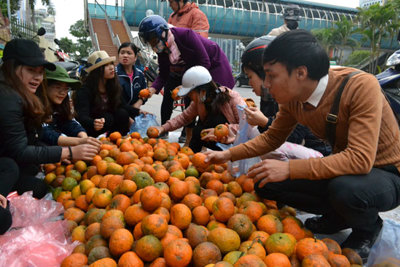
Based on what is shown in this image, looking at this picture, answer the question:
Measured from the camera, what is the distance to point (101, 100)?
4707mm

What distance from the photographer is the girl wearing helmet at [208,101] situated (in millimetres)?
3652

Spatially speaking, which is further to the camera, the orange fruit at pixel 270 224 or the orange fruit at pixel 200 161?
the orange fruit at pixel 200 161

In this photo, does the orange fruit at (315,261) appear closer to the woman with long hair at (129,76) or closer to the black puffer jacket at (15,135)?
the black puffer jacket at (15,135)

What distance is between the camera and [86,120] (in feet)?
14.4

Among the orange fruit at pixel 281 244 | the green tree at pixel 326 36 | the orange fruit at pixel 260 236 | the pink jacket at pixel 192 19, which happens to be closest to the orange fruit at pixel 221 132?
the orange fruit at pixel 260 236

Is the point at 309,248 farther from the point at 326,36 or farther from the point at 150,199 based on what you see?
the point at 326,36

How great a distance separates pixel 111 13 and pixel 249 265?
36772mm

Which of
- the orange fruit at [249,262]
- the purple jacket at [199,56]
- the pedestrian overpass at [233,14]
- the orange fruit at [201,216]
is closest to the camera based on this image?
the orange fruit at [249,262]

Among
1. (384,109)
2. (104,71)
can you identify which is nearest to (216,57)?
(104,71)

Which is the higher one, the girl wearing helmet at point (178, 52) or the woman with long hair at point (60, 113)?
the girl wearing helmet at point (178, 52)

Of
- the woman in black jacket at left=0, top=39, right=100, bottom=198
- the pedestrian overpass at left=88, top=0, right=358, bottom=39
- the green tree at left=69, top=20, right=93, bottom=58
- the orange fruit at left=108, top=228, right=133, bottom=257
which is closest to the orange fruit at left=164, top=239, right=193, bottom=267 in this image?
the orange fruit at left=108, top=228, right=133, bottom=257

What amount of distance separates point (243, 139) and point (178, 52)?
6.34ft

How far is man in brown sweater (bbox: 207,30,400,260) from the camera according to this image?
5.85 ft

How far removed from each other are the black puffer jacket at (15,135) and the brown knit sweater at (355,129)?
6.69ft
